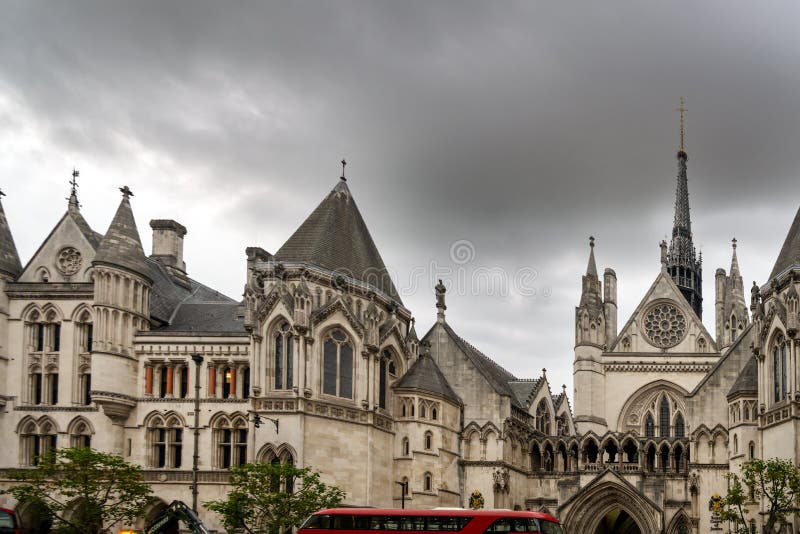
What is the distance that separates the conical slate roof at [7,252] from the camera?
230 feet

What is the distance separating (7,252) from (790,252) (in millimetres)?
46001

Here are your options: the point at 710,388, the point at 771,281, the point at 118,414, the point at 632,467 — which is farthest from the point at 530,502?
the point at 118,414

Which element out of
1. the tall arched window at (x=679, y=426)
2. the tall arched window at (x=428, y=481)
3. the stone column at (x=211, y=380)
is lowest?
the tall arched window at (x=428, y=481)

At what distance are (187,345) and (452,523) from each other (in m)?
27.2

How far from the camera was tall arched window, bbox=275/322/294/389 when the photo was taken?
216 ft

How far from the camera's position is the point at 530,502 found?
79500 mm

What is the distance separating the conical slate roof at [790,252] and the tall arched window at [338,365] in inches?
993

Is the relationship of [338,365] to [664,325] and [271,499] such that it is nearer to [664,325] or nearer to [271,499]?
[271,499]

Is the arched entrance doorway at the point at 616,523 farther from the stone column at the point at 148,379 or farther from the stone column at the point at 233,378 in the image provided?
the stone column at the point at 148,379

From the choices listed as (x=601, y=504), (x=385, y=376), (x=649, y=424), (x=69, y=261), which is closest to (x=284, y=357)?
(x=385, y=376)

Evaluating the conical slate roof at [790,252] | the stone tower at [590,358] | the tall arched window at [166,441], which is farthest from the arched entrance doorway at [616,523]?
the tall arched window at [166,441]

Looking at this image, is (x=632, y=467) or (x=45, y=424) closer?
(x=45, y=424)

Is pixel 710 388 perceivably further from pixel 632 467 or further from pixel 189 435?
pixel 189 435

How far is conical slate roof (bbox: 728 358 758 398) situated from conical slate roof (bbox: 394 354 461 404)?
17.5 metres
